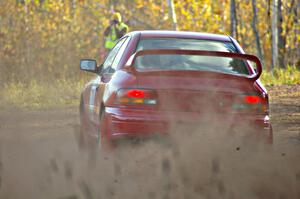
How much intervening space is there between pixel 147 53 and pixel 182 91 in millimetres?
481

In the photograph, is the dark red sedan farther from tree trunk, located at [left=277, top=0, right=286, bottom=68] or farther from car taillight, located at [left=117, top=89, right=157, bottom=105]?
tree trunk, located at [left=277, top=0, right=286, bottom=68]

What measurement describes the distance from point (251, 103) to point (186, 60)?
31.9 inches

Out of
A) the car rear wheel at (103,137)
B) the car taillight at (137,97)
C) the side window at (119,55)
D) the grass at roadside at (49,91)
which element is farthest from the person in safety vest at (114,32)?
the car taillight at (137,97)

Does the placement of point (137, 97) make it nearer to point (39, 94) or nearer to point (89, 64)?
point (89, 64)

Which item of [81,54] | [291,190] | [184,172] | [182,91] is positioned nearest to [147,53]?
[182,91]

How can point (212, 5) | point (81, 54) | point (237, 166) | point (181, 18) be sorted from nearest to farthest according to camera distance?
1. point (237, 166)
2. point (81, 54)
3. point (181, 18)
4. point (212, 5)

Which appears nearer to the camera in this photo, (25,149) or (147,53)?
(147,53)

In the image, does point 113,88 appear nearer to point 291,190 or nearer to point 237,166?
point 237,166

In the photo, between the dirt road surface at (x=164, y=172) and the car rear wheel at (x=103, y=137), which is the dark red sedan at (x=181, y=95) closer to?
the car rear wheel at (x=103, y=137)

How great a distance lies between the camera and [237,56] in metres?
7.82

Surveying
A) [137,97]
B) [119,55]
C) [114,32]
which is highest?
[119,55]

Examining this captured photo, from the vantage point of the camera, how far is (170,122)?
757 centimetres

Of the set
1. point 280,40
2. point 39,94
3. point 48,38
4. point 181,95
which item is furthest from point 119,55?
point 280,40

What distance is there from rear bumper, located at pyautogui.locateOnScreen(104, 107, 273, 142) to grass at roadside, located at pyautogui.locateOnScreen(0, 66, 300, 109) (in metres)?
10.9
